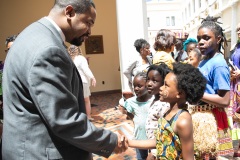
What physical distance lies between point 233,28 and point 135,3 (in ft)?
Answer: 37.5

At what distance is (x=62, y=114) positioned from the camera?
4.09 ft

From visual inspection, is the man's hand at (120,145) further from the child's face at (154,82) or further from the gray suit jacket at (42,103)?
the child's face at (154,82)

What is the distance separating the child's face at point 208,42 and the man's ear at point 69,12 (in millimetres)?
1332

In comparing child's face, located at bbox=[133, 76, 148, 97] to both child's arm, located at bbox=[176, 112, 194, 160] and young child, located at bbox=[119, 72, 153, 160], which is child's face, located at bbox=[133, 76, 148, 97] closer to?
young child, located at bbox=[119, 72, 153, 160]

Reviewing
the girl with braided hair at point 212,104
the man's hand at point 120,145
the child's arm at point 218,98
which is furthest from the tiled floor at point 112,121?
the man's hand at point 120,145

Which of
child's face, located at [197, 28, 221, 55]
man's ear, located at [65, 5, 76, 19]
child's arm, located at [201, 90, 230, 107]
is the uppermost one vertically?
man's ear, located at [65, 5, 76, 19]

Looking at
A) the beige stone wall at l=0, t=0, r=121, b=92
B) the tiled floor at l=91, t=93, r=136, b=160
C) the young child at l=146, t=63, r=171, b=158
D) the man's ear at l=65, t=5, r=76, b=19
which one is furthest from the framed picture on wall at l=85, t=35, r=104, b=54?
the man's ear at l=65, t=5, r=76, b=19

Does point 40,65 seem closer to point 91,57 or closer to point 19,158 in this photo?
point 19,158

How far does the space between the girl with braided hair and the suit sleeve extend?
114 cm

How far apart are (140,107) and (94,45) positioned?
8.26 metres

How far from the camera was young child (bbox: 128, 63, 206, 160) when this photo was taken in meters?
1.65

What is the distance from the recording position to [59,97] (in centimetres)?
122

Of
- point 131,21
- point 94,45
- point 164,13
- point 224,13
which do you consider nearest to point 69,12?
point 131,21

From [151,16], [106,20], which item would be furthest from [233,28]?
[151,16]
